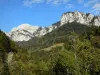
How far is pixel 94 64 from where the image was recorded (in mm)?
68000

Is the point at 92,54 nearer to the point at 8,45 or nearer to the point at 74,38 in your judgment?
the point at 74,38

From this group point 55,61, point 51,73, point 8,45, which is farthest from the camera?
point 8,45

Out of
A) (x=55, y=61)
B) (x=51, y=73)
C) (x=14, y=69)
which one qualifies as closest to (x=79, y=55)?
(x=55, y=61)

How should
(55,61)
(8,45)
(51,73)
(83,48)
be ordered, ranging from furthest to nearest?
1. (8,45)
2. (51,73)
3. (55,61)
4. (83,48)

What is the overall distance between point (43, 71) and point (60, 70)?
8683 millimetres

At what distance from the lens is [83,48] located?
207 ft

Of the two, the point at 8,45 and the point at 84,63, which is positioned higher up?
the point at 8,45

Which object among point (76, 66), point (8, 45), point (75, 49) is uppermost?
point (8, 45)

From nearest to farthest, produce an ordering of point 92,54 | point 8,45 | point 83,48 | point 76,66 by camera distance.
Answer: point 76,66
point 83,48
point 92,54
point 8,45

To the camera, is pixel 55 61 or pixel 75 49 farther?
pixel 55 61

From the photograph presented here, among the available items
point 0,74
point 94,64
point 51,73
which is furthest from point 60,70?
point 0,74

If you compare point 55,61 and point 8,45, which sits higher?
point 8,45

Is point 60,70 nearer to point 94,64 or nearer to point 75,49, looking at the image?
point 94,64

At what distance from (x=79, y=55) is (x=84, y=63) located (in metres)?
3.49
